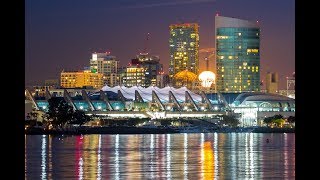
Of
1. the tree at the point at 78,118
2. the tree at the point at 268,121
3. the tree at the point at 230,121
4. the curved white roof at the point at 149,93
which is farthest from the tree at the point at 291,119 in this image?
the tree at the point at 78,118

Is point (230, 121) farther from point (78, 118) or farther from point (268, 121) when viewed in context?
point (78, 118)

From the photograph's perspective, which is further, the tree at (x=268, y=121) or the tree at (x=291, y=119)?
the tree at (x=268, y=121)

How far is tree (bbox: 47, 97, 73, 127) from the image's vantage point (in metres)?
121

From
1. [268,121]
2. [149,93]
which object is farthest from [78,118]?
[149,93]

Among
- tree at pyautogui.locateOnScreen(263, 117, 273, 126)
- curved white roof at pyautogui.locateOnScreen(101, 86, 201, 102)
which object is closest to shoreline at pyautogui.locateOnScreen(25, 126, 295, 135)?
tree at pyautogui.locateOnScreen(263, 117, 273, 126)

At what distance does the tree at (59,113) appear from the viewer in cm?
12069

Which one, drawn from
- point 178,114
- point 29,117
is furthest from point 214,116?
point 29,117

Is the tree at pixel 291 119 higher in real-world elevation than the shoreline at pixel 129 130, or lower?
higher

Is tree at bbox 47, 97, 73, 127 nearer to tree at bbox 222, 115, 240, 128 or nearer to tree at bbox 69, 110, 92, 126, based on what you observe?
tree at bbox 69, 110, 92, 126

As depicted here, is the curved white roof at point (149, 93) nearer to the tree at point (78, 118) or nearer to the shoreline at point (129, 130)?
the shoreline at point (129, 130)

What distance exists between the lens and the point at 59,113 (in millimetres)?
121688
